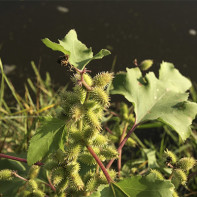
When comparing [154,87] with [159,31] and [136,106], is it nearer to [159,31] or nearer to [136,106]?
[136,106]

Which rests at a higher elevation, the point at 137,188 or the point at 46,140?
the point at 46,140

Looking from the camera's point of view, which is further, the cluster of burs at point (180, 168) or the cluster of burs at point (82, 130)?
the cluster of burs at point (180, 168)

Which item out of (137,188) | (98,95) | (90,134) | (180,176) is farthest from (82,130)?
(180,176)

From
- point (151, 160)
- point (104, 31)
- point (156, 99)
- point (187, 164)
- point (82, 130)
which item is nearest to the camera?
point (82, 130)

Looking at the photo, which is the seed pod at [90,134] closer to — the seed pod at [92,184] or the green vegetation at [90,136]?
the green vegetation at [90,136]

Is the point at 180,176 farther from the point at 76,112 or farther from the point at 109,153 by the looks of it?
the point at 76,112

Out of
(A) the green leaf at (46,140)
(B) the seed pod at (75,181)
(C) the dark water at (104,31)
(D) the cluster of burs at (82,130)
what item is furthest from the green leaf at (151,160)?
(C) the dark water at (104,31)

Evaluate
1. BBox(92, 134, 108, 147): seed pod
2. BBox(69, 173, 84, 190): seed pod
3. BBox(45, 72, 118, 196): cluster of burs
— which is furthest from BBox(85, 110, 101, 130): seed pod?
BBox(69, 173, 84, 190): seed pod
